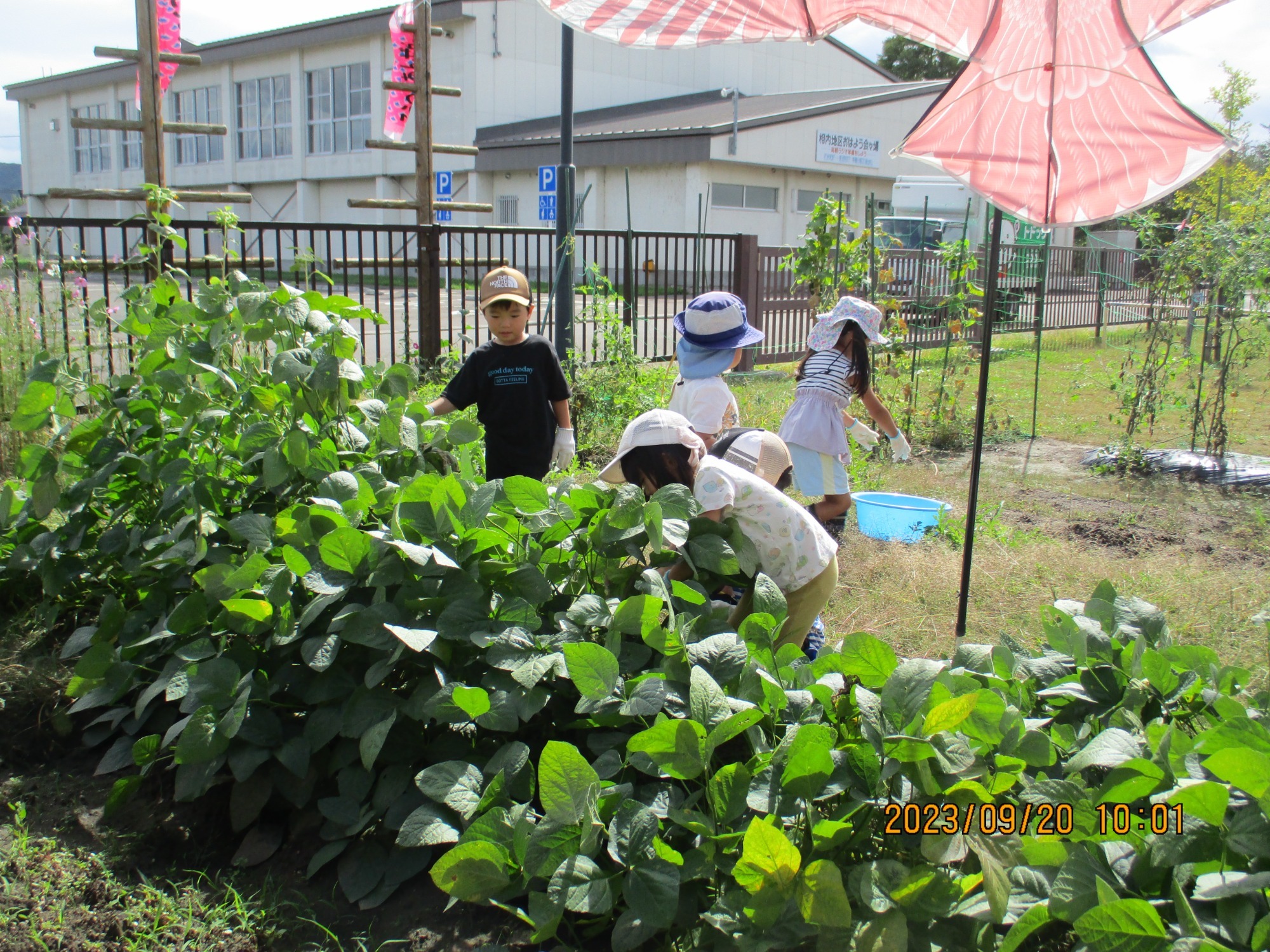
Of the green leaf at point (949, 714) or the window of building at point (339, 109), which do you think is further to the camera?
the window of building at point (339, 109)

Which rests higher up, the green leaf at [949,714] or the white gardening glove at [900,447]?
the green leaf at [949,714]

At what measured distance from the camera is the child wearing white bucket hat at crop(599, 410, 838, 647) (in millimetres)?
2469

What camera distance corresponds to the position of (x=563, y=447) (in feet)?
14.5

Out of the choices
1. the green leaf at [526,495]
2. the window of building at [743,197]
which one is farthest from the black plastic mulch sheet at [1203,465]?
the window of building at [743,197]

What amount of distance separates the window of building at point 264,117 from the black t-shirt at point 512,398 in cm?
3165

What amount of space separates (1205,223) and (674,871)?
7246mm

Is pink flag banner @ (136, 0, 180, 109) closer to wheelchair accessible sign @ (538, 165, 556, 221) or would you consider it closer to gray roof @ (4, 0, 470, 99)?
wheelchair accessible sign @ (538, 165, 556, 221)

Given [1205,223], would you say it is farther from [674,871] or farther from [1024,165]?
[674,871]

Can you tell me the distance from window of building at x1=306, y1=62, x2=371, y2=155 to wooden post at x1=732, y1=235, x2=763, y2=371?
20635mm

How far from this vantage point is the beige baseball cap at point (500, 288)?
4.11m

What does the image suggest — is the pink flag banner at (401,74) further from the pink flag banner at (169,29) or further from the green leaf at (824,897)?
the green leaf at (824,897)

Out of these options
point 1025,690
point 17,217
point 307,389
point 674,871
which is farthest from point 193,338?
point 17,217

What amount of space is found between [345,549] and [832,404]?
127 inches
